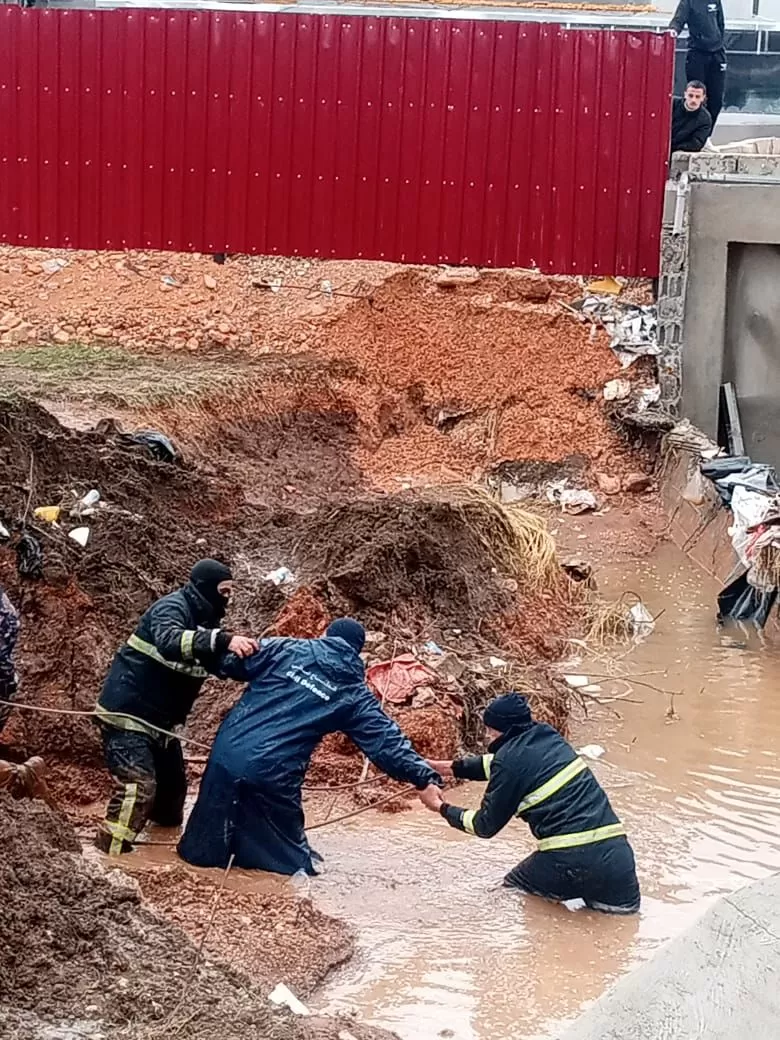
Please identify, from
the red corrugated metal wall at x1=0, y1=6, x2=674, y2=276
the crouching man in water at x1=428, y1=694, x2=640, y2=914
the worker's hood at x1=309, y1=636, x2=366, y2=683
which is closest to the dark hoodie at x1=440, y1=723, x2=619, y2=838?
the crouching man in water at x1=428, y1=694, x2=640, y2=914

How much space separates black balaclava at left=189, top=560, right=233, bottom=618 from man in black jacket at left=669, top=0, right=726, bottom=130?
10301mm

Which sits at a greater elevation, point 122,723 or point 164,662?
point 164,662

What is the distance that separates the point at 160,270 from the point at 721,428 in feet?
20.7

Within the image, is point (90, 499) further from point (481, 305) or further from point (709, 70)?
point (709, 70)

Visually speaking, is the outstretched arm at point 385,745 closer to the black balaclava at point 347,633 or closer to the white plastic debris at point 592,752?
the black balaclava at point 347,633

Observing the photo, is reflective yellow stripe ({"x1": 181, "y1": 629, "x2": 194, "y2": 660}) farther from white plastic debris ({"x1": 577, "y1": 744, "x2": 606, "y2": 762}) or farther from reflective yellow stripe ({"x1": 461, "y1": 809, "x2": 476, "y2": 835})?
white plastic debris ({"x1": 577, "y1": 744, "x2": 606, "y2": 762})

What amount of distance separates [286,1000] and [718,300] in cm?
1123

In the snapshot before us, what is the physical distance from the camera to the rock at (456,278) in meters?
16.1

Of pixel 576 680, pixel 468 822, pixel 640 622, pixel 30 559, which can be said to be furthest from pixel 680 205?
pixel 468 822

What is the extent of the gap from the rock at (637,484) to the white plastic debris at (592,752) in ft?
19.5

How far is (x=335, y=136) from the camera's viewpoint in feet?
53.0

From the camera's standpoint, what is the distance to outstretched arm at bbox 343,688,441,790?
6.96 m

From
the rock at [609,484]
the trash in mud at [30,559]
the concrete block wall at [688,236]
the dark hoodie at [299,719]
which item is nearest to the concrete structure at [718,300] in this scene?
the concrete block wall at [688,236]

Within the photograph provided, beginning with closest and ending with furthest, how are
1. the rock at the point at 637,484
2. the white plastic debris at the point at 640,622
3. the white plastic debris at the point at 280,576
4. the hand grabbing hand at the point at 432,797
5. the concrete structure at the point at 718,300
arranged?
the hand grabbing hand at the point at 432,797 → the white plastic debris at the point at 280,576 → the white plastic debris at the point at 640,622 → the rock at the point at 637,484 → the concrete structure at the point at 718,300
